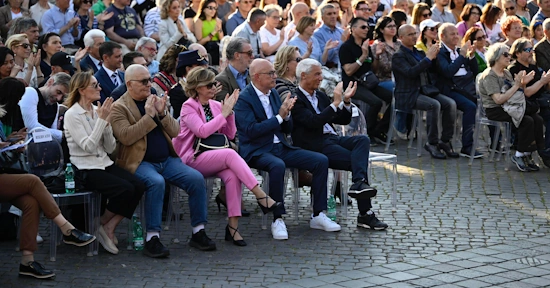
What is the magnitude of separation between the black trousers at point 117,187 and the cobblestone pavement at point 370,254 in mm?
401

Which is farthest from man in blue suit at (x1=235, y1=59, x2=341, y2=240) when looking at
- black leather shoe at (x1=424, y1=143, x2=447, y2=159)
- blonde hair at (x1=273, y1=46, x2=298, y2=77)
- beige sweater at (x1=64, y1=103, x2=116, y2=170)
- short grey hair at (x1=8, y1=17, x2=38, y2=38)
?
black leather shoe at (x1=424, y1=143, x2=447, y2=159)

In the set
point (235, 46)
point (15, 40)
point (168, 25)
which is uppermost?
point (168, 25)

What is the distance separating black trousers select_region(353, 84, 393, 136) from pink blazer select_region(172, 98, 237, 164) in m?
4.55

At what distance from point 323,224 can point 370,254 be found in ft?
3.16

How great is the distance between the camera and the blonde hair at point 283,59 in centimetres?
982

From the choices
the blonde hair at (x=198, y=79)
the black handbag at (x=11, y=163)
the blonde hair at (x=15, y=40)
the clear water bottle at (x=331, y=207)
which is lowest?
the clear water bottle at (x=331, y=207)

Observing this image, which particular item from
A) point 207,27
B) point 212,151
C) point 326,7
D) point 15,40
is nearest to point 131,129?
point 212,151

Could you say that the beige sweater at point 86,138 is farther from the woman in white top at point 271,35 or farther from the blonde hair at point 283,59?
the woman in white top at point 271,35

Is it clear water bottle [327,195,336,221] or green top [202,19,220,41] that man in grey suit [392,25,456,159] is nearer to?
green top [202,19,220,41]

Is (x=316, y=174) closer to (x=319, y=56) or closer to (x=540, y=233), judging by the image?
(x=540, y=233)

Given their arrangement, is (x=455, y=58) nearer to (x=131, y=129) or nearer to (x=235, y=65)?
(x=235, y=65)

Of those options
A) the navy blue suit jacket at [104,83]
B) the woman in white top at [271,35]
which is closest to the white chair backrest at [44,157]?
the navy blue suit jacket at [104,83]

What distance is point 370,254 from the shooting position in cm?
820

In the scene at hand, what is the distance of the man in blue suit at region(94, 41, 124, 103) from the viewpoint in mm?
10375
